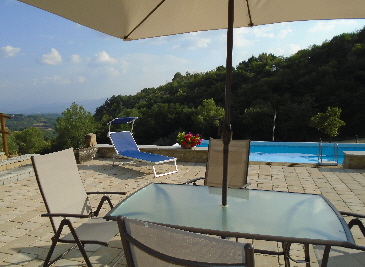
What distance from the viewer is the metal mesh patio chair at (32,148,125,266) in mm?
2178

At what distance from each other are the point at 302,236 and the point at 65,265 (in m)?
2.00

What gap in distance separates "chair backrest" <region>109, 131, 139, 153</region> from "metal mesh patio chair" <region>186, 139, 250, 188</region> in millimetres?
3559

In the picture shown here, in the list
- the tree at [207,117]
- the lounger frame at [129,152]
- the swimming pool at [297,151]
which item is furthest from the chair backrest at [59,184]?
the tree at [207,117]

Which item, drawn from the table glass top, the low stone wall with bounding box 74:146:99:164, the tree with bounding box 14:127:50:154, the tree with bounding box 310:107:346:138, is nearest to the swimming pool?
the tree with bounding box 310:107:346:138

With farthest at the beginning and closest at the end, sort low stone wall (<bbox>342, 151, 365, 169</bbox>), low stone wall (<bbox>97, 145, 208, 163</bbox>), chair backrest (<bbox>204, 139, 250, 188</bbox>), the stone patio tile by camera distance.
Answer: low stone wall (<bbox>97, 145, 208, 163</bbox>)
low stone wall (<bbox>342, 151, 365, 169</bbox>)
chair backrest (<bbox>204, 139, 250, 188</bbox>)
the stone patio tile

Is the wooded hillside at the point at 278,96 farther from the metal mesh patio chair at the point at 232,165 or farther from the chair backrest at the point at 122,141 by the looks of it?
the metal mesh patio chair at the point at 232,165

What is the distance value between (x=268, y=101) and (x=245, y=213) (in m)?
19.4

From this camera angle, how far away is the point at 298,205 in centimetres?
213

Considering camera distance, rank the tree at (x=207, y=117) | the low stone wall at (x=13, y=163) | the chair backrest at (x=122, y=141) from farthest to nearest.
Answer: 1. the tree at (x=207, y=117)
2. the chair backrest at (x=122, y=141)
3. the low stone wall at (x=13, y=163)

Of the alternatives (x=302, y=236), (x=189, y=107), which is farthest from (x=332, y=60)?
(x=302, y=236)

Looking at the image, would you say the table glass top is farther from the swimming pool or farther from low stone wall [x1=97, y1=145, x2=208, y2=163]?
the swimming pool

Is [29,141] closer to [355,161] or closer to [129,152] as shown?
[129,152]

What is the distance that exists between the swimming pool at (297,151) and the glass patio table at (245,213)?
8.34 metres

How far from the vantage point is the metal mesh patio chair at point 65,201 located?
7.14ft
